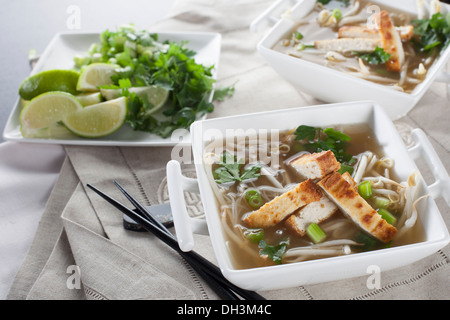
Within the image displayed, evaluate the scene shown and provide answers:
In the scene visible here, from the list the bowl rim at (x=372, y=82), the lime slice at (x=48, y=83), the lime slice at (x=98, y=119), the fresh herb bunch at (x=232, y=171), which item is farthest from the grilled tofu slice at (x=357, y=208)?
the lime slice at (x=48, y=83)

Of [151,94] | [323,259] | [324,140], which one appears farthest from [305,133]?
[151,94]

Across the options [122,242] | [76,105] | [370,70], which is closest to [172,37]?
[76,105]

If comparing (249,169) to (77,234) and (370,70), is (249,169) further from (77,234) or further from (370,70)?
(370,70)

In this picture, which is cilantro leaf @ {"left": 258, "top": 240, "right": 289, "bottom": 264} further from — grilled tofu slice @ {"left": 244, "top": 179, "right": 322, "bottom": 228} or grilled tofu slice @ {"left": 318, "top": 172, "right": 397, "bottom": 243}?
grilled tofu slice @ {"left": 318, "top": 172, "right": 397, "bottom": 243}

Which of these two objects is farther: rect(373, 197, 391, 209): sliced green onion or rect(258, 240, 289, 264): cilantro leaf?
rect(373, 197, 391, 209): sliced green onion

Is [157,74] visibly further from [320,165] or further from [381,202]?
[381,202]

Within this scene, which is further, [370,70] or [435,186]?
[370,70]

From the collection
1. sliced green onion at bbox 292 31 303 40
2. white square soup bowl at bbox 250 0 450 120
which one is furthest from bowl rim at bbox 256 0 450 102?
sliced green onion at bbox 292 31 303 40
